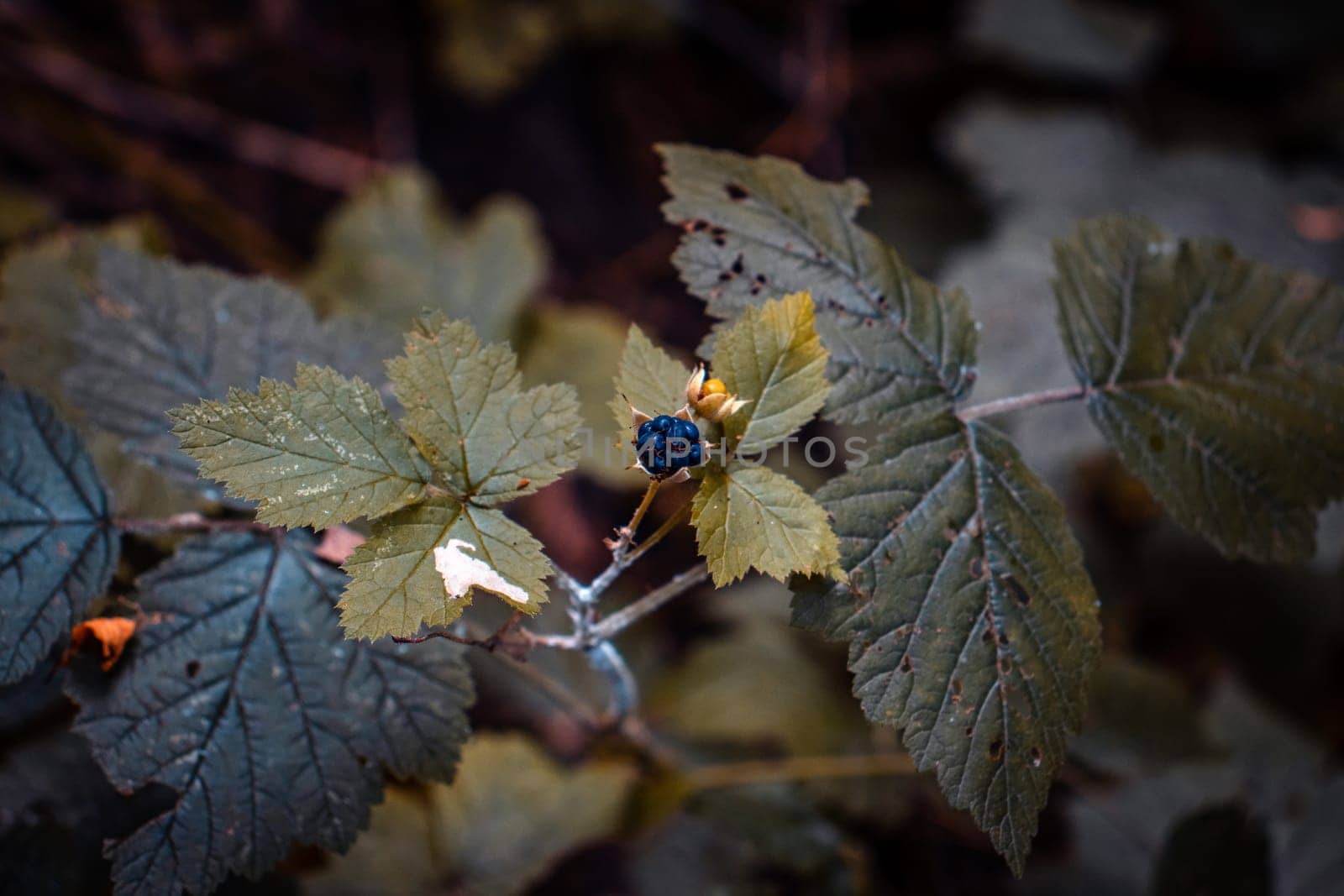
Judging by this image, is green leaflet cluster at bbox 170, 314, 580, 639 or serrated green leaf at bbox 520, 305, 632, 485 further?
serrated green leaf at bbox 520, 305, 632, 485

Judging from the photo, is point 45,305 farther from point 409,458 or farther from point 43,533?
point 409,458

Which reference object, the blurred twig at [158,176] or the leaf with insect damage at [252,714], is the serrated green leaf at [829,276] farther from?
the blurred twig at [158,176]

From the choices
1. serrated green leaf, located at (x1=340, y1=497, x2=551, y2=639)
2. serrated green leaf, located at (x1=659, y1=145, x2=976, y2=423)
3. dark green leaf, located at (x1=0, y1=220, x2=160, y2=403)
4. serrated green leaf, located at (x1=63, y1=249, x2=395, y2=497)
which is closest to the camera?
serrated green leaf, located at (x1=340, y1=497, x2=551, y2=639)

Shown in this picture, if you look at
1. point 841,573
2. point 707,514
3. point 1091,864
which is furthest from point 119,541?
point 1091,864

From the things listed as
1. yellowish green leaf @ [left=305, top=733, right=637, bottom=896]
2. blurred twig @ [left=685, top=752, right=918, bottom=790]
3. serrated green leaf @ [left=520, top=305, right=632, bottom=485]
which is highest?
serrated green leaf @ [left=520, top=305, right=632, bottom=485]

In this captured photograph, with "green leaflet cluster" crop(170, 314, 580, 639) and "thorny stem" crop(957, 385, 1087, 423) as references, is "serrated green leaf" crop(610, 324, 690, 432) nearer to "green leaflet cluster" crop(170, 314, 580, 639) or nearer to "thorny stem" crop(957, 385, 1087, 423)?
"green leaflet cluster" crop(170, 314, 580, 639)

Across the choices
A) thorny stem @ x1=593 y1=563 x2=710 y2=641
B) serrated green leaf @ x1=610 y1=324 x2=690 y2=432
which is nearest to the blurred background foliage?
thorny stem @ x1=593 y1=563 x2=710 y2=641

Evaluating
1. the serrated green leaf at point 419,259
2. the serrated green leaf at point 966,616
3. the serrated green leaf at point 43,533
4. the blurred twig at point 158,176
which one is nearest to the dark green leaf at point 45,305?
the serrated green leaf at point 43,533

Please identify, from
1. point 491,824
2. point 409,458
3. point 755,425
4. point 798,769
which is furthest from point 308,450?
point 798,769
